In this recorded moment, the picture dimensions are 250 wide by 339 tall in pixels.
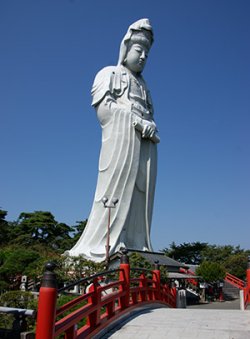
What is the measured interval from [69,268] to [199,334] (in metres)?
8.20

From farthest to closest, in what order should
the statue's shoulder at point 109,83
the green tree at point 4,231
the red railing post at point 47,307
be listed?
the green tree at point 4,231, the statue's shoulder at point 109,83, the red railing post at point 47,307

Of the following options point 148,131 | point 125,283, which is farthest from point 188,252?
point 125,283

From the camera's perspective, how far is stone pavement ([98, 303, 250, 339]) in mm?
4422

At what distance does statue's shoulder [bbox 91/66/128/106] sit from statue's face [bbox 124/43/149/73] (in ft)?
1.81

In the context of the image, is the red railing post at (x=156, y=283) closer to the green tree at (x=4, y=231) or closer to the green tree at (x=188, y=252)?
the green tree at (x=4, y=231)

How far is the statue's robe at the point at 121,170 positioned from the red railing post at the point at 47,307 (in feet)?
34.1

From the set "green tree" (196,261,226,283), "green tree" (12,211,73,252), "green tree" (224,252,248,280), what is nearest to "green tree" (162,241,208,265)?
"green tree" (224,252,248,280)

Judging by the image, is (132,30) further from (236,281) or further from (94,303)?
(236,281)

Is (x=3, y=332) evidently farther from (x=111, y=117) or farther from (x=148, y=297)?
(x=111, y=117)

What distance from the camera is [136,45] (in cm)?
1623

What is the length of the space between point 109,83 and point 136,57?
1904 mm

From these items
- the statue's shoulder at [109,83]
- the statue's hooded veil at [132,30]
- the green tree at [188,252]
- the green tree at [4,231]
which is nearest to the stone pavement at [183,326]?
the statue's shoulder at [109,83]

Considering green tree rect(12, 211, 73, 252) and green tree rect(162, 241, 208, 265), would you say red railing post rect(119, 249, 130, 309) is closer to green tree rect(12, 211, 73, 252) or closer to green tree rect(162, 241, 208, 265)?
green tree rect(12, 211, 73, 252)

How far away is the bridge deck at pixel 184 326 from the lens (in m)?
4.42
